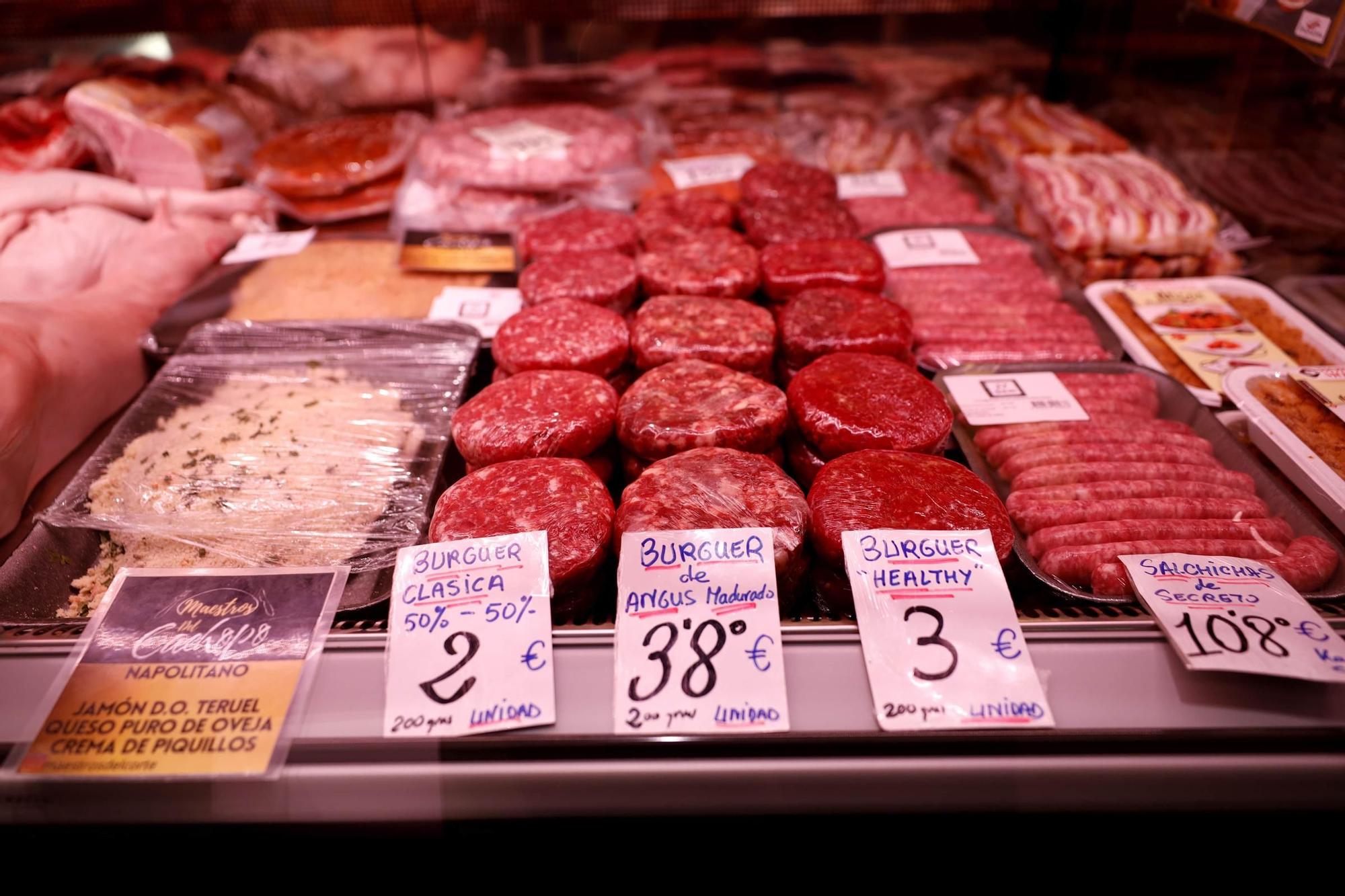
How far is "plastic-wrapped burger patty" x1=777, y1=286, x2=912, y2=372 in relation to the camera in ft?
6.73

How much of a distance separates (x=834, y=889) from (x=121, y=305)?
2427mm

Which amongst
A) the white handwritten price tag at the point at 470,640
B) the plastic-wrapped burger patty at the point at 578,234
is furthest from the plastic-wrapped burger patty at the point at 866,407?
the plastic-wrapped burger patty at the point at 578,234

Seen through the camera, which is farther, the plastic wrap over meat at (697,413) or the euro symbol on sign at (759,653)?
the plastic wrap over meat at (697,413)

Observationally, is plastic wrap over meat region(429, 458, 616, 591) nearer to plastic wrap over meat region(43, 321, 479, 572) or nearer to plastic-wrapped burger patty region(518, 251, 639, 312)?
plastic wrap over meat region(43, 321, 479, 572)

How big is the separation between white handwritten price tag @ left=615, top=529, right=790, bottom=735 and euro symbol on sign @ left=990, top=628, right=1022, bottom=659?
1.14 feet

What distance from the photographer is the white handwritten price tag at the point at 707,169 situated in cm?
309

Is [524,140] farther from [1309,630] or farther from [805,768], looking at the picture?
[1309,630]

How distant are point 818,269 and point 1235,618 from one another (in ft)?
4.60

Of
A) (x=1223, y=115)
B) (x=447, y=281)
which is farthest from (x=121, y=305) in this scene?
(x=1223, y=115)

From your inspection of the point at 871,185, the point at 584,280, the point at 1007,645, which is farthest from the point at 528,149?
the point at 1007,645

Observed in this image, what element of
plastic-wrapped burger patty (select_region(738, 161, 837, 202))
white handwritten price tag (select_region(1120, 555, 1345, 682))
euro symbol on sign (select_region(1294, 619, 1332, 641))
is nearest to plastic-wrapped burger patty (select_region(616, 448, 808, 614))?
white handwritten price tag (select_region(1120, 555, 1345, 682))

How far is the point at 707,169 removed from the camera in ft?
10.4

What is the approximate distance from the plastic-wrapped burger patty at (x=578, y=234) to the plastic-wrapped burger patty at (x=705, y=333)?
1.51 ft

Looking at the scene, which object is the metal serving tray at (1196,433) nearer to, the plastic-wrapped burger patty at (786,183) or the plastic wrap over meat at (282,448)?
the plastic-wrapped burger patty at (786,183)
